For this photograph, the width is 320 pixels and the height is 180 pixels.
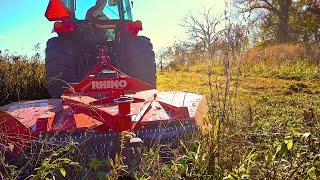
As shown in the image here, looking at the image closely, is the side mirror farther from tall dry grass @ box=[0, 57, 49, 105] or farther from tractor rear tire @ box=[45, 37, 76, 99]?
tall dry grass @ box=[0, 57, 49, 105]

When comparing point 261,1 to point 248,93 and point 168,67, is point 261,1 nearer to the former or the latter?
point 168,67

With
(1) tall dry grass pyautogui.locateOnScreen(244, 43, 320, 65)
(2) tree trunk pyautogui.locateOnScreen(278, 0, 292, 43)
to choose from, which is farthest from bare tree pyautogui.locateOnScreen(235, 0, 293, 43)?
(1) tall dry grass pyautogui.locateOnScreen(244, 43, 320, 65)

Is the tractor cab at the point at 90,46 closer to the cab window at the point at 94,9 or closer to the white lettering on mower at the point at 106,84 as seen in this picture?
the cab window at the point at 94,9

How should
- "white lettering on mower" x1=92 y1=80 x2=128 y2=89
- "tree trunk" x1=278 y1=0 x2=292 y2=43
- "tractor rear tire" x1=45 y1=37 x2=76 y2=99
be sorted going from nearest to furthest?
"white lettering on mower" x1=92 y1=80 x2=128 y2=89, "tractor rear tire" x1=45 y1=37 x2=76 y2=99, "tree trunk" x1=278 y1=0 x2=292 y2=43

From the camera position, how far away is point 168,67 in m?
18.0

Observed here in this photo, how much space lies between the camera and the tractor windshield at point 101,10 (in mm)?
4859

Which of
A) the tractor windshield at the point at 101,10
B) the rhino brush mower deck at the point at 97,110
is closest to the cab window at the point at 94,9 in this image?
the tractor windshield at the point at 101,10

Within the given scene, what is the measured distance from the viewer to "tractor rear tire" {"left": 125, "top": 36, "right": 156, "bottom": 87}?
441cm

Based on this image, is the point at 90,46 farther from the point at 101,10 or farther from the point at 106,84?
the point at 106,84

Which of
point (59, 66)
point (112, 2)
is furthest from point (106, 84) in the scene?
point (112, 2)

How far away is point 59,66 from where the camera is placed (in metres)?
4.15

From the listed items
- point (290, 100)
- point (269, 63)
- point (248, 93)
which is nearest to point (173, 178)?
point (290, 100)

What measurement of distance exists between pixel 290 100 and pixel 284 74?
4482mm

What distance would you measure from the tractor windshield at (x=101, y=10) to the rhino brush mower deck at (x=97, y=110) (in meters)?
0.56
